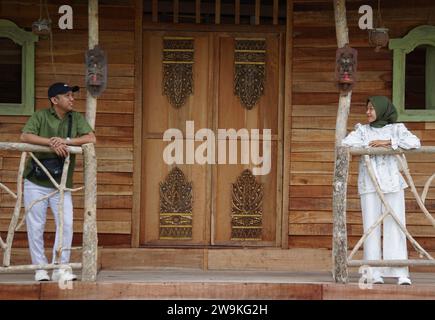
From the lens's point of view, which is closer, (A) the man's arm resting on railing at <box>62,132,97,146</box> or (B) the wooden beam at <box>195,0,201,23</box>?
(A) the man's arm resting on railing at <box>62,132,97,146</box>

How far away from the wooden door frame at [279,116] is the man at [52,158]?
1.54 m

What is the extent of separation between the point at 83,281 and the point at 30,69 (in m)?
2.67

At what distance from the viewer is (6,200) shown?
10461mm

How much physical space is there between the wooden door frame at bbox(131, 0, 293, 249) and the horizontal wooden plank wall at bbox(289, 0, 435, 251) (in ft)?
0.21

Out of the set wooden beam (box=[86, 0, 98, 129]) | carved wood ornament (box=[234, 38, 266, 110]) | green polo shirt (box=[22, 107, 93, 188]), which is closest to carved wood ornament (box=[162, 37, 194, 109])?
carved wood ornament (box=[234, 38, 266, 110])

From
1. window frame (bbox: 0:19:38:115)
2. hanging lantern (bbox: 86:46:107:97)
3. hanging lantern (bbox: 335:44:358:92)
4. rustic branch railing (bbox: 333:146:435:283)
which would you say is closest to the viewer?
rustic branch railing (bbox: 333:146:435:283)

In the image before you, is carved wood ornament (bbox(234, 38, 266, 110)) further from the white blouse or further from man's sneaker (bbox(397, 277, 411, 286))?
man's sneaker (bbox(397, 277, 411, 286))

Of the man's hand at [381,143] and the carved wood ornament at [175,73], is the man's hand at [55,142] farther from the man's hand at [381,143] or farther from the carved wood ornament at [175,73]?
the man's hand at [381,143]

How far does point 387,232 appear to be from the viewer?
356 inches

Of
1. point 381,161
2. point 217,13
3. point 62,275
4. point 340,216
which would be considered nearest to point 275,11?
point 217,13

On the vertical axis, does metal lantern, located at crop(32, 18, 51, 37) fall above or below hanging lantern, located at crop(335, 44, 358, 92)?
above

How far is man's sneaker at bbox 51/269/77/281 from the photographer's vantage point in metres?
8.81

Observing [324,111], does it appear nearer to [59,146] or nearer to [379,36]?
[379,36]

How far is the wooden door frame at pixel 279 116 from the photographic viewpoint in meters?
10.5
